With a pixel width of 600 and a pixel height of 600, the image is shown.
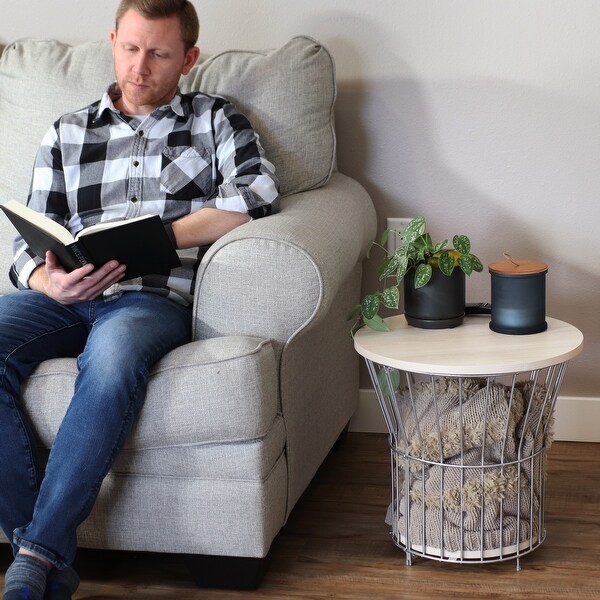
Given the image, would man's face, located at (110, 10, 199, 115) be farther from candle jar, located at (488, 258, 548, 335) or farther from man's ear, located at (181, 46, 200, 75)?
candle jar, located at (488, 258, 548, 335)

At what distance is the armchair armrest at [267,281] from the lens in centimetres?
159

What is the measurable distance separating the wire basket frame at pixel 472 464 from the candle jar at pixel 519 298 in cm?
9

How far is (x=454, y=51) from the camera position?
7.13 feet

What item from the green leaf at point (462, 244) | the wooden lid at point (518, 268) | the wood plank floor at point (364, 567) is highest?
the green leaf at point (462, 244)

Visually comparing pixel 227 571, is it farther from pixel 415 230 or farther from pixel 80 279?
pixel 415 230

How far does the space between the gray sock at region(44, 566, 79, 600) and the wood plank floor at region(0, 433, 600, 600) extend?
0.46 feet

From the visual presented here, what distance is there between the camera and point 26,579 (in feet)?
4.73

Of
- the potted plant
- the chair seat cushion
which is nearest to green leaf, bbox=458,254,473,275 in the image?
the potted plant

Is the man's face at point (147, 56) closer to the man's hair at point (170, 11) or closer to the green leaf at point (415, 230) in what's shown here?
the man's hair at point (170, 11)

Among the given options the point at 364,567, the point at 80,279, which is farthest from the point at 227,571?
the point at 80,279

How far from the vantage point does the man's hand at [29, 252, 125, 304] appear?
1653 millimetres

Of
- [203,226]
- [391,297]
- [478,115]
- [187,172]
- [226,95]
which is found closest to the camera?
[391,297]

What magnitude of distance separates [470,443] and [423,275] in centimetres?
30

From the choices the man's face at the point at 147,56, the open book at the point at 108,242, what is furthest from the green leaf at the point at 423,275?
the man's face at the point at 147,56
